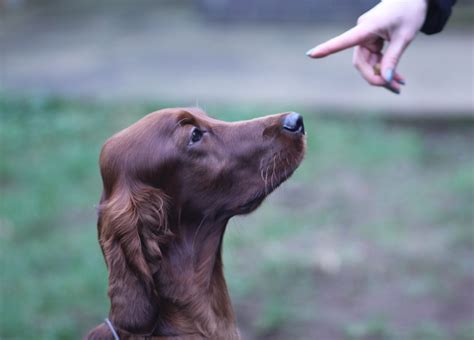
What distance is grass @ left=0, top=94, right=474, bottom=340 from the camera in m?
4.77

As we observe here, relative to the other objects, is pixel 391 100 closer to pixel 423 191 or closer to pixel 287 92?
pixel 287 92

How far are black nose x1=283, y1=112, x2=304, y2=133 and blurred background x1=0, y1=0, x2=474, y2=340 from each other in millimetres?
2000

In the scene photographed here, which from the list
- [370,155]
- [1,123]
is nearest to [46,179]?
[1,123]

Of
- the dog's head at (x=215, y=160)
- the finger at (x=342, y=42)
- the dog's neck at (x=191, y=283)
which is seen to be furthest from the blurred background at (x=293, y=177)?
the finger at (x=342, y=42)

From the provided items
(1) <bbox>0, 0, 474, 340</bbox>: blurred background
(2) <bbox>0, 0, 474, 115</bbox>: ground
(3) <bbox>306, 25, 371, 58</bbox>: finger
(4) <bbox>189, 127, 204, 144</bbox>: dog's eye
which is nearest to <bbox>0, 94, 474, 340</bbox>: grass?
(1) <bbox>0, 0, 474, 340</bbox>: blurred background

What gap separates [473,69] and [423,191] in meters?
2.90

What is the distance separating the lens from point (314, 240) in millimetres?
5566

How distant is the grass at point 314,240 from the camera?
4773 mm

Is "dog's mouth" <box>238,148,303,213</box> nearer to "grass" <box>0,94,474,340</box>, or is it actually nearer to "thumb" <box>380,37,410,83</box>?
"thumb" <box>380,37,410,83</box>

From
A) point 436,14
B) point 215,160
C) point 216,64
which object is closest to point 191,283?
point 215,160

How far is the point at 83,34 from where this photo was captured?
11117 mm

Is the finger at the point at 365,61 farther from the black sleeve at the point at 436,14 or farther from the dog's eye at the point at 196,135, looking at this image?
the dog's eye at the point at 196,135

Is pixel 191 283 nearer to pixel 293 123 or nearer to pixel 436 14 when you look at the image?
pixel 293 123

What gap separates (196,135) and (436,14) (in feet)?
3.28
